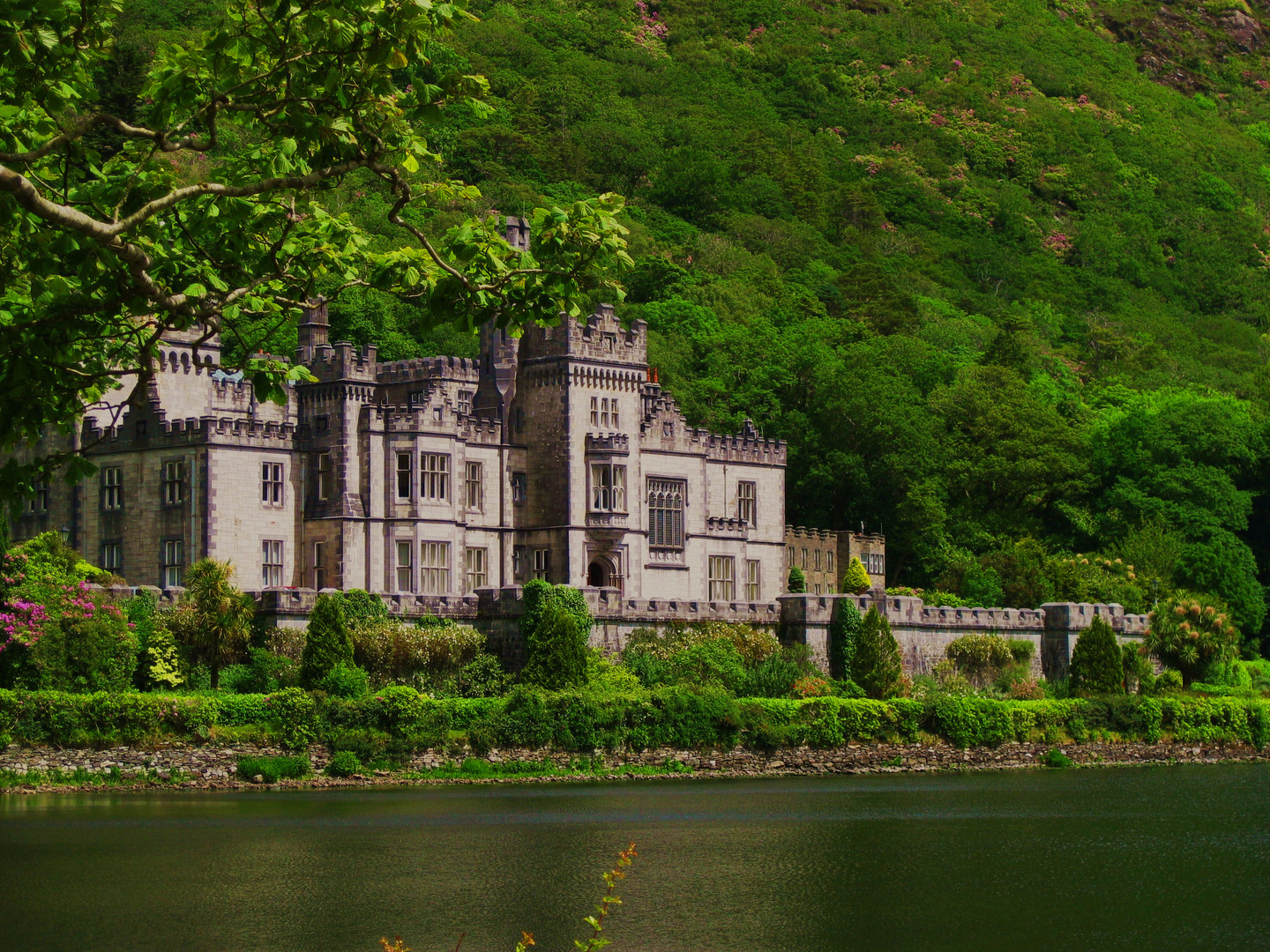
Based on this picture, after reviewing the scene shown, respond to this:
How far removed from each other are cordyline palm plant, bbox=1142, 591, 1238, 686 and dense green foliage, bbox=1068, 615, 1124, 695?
14.7 ft

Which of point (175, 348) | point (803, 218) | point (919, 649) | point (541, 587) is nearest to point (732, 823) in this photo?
point (541, 587)

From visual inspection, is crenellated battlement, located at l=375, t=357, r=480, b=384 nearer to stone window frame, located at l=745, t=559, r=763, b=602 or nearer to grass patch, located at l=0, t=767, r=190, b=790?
stone window frame, located at l=745, t=559, r=763, b=602

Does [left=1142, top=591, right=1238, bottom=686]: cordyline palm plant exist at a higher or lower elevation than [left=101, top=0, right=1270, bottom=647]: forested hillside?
lower

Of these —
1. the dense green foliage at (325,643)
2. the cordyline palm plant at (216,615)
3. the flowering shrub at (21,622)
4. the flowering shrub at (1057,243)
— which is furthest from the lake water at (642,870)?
the flowering shrub at (1057,243)

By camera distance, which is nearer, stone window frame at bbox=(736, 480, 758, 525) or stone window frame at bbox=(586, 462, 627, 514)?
stone window frame at bbox=(586, 462, 627, 514)

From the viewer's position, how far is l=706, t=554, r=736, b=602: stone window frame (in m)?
78.7

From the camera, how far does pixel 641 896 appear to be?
3472cm

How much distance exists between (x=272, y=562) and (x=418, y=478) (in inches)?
224

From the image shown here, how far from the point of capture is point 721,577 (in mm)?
79188

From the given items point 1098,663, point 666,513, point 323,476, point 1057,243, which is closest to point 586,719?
point 323,476

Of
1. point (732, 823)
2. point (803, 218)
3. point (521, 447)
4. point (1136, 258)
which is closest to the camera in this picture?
point (732, 823)

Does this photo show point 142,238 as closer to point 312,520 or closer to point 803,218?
point 312,520

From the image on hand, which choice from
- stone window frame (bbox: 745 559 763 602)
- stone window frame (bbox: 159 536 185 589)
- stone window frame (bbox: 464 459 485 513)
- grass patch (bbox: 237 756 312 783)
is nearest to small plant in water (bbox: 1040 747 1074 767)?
stone window frame (bbox: 745 559 763 602)

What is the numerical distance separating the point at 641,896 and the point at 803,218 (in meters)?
131
